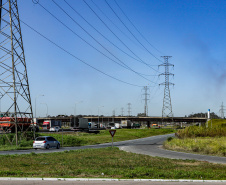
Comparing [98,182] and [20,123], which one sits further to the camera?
[20,123]

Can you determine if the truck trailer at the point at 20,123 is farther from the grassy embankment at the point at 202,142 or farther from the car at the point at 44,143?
the grassy embankment at the point at 202,142

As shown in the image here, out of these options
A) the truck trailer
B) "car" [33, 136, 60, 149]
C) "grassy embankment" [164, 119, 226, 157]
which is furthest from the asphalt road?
"car" [33, 136, 60, 149]

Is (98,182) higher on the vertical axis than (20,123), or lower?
lower

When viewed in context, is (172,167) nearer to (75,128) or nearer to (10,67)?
(10,67)

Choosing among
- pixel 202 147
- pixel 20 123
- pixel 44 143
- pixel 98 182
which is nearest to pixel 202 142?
pixel 202 147

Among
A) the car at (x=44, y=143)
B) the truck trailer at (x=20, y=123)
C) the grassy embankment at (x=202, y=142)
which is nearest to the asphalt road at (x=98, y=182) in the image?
the grassy embankment at (x=202, y=142)

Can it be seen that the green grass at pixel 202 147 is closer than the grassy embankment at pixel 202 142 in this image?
Yes

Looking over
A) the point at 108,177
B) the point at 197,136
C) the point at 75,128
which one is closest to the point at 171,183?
the point at 108,177

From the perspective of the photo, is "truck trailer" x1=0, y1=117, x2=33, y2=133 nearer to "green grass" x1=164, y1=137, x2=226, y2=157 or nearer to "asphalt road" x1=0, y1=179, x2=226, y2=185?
"green grass" x1=164, y1=137, x2=226, y2=157

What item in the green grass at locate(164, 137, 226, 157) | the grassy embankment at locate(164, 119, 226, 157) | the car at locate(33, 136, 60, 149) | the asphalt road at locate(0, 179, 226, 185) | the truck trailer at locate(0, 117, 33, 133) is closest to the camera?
the asphalt road at locate(0, 179, 226, 185)

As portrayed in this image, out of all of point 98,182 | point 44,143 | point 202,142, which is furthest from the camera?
point 44,143

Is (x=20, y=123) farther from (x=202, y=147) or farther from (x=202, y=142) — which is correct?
(x=202, y=142)

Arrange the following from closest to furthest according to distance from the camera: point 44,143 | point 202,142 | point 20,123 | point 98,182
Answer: point 98,182 → point 202,142 → point 20,123 → point 44,143

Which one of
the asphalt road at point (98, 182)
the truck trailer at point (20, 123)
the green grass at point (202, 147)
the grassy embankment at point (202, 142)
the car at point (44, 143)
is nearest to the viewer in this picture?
the asphalt road at point (98, 182)
